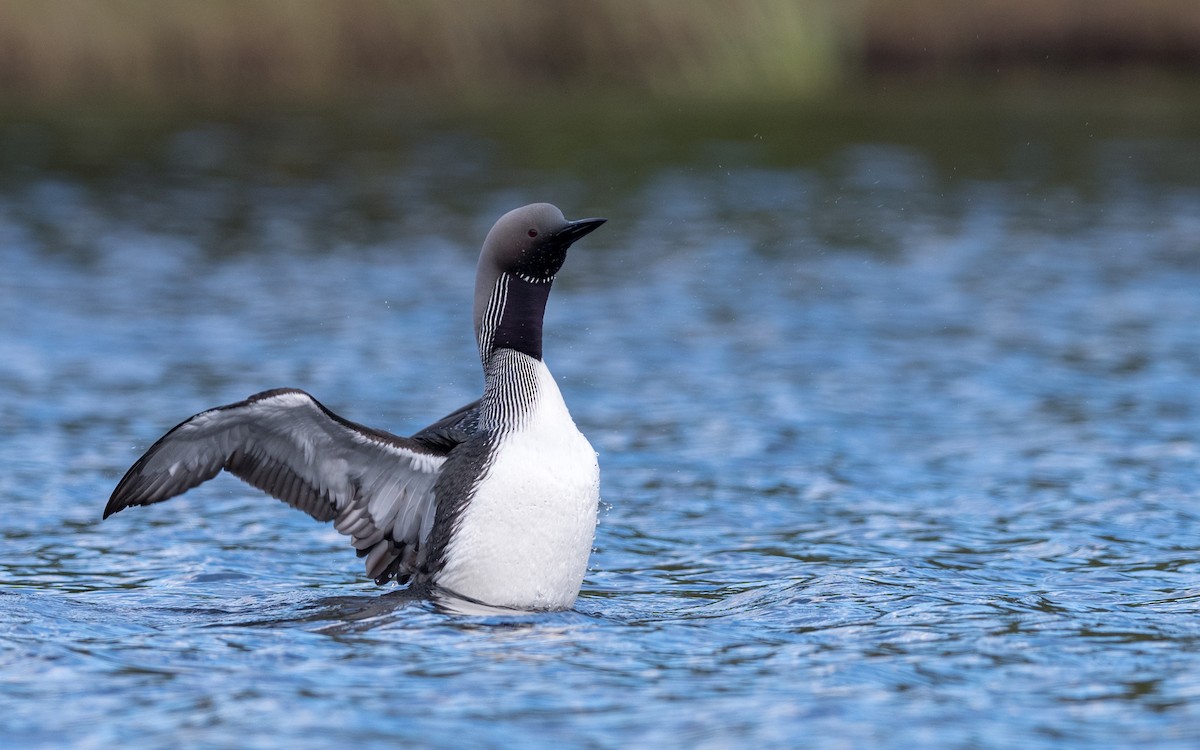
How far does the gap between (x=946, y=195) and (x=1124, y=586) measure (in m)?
13.5

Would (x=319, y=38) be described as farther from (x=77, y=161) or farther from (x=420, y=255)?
(x=420, y=255)

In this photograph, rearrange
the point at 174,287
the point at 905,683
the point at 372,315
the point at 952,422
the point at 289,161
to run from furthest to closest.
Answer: the point at 289,161
the point at 174,287
the point at 372,315
the point at 952,422
the point at 905,683

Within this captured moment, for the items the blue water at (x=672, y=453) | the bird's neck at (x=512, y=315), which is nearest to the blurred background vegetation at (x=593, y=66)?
the blue water at (x=672, y=453)

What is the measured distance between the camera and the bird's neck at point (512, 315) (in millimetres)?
6777

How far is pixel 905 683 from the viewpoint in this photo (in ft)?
18.2

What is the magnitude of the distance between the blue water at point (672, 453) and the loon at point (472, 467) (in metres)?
0.26

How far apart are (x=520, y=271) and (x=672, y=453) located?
331cm

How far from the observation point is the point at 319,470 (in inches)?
273

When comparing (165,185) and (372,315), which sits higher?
(165,185)

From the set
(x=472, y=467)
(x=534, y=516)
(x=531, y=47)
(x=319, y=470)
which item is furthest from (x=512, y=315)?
(x=531, y=47)

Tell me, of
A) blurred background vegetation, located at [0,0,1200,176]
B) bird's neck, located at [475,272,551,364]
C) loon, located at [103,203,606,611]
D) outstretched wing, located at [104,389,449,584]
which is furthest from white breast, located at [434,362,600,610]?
blurred background vegetation, located at [0,0,1200,176]

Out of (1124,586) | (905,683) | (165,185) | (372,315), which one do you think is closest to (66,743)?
(905,683)

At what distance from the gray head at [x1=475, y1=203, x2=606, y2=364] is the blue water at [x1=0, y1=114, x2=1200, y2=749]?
110cm

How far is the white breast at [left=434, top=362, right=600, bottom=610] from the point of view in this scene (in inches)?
255
